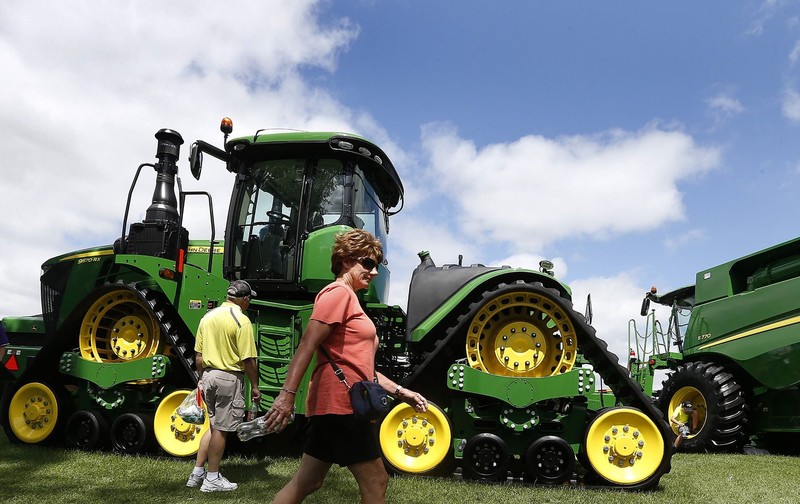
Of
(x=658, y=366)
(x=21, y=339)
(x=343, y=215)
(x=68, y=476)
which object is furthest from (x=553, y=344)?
(x=21, y=339)

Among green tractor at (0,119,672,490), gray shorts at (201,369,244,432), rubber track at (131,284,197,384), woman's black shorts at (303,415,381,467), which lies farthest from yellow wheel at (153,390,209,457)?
woman's black shorts at (303,415,381,467)

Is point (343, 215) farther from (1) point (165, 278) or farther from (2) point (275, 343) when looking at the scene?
(1) point (165, 278)

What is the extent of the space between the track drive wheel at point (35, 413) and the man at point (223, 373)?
2.72m

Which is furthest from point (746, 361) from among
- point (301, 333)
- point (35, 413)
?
point (35, 413)

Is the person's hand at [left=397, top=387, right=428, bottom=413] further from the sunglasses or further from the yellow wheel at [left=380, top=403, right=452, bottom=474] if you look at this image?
the yellow wheel at [left=380, top=403, right=452, bottom=474]

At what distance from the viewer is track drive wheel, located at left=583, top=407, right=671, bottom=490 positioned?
502 centimetres

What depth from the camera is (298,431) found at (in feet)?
22.9

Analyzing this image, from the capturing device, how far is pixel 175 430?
593 cm

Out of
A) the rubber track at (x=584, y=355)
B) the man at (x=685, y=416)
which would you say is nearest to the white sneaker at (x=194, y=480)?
the rubber track at (x=584, y=355)

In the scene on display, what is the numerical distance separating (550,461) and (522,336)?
1077 millimetres

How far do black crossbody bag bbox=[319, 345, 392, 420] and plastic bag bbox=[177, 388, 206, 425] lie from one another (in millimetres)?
2726

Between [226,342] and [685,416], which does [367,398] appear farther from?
[685,416]

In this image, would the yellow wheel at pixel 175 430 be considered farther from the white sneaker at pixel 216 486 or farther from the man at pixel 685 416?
the man at pixel 685 416

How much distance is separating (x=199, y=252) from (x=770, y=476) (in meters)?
6.63
